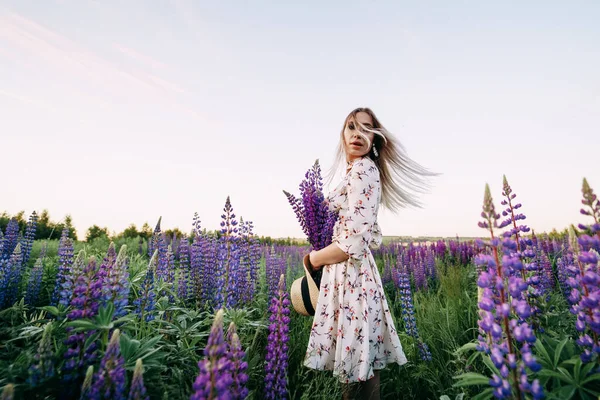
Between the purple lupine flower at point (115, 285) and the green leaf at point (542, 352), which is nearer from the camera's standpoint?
the green leaf at point (542, 352)

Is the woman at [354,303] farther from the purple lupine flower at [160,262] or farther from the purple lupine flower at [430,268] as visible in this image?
the purple lupine flower at [430,268]

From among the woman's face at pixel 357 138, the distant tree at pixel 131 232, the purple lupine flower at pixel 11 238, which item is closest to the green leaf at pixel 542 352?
the woman's face at pixel 357 138

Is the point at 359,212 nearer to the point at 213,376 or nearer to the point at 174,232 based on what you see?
the point at 213,376

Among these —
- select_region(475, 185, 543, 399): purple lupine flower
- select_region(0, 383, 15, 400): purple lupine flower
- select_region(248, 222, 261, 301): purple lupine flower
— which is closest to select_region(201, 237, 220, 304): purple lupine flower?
select_region(248, 222, 261, 301): purple lupine flower

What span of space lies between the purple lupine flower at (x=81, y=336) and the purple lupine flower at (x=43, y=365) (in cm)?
8

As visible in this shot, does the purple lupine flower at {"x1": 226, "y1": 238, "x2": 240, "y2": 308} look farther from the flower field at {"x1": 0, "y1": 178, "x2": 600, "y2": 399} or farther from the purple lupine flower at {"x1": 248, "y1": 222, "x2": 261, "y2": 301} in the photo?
the purple lupine flower at {"x1": 248, "y1": 222, "x2": 261, "y2": 301}

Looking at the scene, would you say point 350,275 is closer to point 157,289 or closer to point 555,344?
point 555,344

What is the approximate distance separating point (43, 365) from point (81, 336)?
8.2 inches

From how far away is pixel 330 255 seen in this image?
9.51 feet

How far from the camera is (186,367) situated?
2.48 m

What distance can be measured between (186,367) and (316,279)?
142 centimetres

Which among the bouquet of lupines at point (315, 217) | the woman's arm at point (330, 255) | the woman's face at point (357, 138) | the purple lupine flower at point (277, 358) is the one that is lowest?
the purple lupine flower at point (277, 358)

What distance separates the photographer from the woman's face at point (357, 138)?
3395mm

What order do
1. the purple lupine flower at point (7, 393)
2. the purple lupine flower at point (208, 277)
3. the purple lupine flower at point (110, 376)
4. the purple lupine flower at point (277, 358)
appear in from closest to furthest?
1. the purple lupine flower at point (7, 393)
2. the purple lupine flower at point (110, 376)
3. the purple lupine flower at point (277, 358)
4. the purple lupine flower at point (208, 277)
